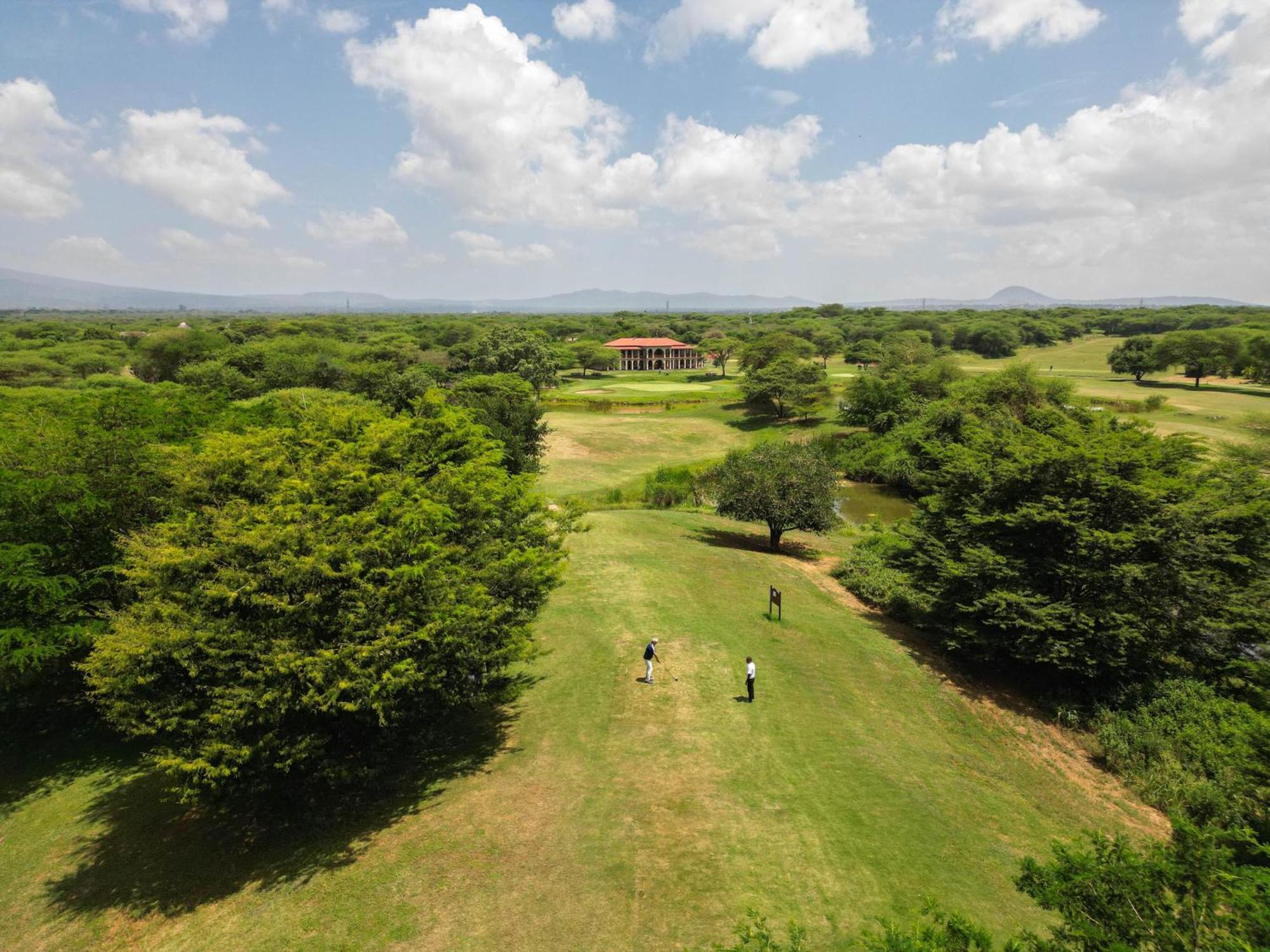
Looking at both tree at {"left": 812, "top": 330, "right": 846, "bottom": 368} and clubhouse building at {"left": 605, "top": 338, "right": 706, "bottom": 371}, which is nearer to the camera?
clubhouse building at {"left": 605, "top": 338, "right": 706, "bottom": 371}

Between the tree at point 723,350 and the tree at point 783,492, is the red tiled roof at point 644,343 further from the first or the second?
the tree at point 783,492

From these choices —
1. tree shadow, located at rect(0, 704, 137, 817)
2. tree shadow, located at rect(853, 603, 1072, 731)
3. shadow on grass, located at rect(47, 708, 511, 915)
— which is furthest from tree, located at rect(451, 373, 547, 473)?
tree shadow, located at rect(853, 603, 1072, 731)

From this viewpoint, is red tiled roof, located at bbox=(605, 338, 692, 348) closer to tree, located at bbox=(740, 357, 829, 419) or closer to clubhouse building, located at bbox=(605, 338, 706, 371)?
A: clubhouse building, located at bbox=(605, 338, 706, 371)

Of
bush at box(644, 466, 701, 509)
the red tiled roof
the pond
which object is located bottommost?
the pond

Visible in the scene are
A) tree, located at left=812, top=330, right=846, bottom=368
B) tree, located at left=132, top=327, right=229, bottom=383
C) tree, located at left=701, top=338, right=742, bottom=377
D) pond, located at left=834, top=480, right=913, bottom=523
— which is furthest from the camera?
tree, located at left=812, top=330, right=846, bottom=368

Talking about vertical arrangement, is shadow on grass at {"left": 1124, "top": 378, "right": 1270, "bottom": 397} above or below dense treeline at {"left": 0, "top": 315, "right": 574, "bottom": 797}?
below

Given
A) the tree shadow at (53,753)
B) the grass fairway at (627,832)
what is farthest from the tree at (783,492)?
the tree shadow at (53,753)

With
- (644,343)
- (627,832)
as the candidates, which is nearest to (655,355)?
(644,343)

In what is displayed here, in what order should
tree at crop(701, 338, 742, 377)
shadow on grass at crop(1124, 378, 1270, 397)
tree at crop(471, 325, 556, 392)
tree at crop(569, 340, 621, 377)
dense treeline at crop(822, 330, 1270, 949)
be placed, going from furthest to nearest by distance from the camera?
tree at crop(701, 338, 742, 377)
tree at crop(569, 340, 621, 377)
tree at crop(471, 325, 556, 392)
shadow on grass at crop(1124, 378, 1270, 397)
dense treeline at crop(822, 330, 1270, 949)
